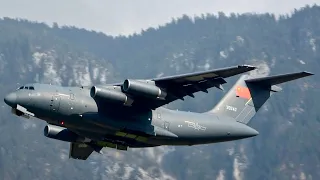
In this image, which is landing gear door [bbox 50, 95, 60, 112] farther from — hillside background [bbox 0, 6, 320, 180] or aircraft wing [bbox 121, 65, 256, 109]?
hillside background [bbox 0, 6, 320, 180]

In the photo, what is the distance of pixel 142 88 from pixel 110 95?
87cm

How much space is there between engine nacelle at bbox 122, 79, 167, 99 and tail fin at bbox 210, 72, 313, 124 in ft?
11.5

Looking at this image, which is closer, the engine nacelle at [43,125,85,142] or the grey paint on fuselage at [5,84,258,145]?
the grey paint on fuselage at [5,84,258,145]

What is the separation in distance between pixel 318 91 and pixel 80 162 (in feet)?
62.8

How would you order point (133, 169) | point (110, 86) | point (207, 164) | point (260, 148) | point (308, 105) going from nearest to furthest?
point (110, 86) → point (133, 169) → point (207, 164) → point (260, 148) → point (308, 105)

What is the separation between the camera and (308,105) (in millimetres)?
50875

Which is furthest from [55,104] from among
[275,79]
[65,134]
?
[275,79]

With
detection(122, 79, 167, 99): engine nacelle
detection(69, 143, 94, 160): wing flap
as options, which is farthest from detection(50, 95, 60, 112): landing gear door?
detection(69, 143, 94, 160): wing flap

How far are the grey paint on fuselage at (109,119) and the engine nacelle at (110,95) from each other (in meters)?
0.44

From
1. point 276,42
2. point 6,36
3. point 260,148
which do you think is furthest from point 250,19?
point 260,148

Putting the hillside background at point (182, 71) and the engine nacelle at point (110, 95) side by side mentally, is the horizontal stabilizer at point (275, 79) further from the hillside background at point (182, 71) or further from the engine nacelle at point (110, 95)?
the hillside background at point (182, 71)

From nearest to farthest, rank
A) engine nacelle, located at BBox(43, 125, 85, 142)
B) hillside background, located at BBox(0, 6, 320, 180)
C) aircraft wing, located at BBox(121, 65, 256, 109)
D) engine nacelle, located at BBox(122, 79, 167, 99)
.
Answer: aircraft wing, located at BBox(121, 65, 256, 109), engine nacelle, located at BBox(122, 79, 167, 99), engine nacelle, located at BBox(43, 125, 85, 142), hillside background, located at BBox(0, 6, 320, 180)

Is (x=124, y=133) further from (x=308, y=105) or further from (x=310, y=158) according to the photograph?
(x=308, y=105)

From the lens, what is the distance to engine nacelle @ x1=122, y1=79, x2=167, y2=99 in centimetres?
2581
